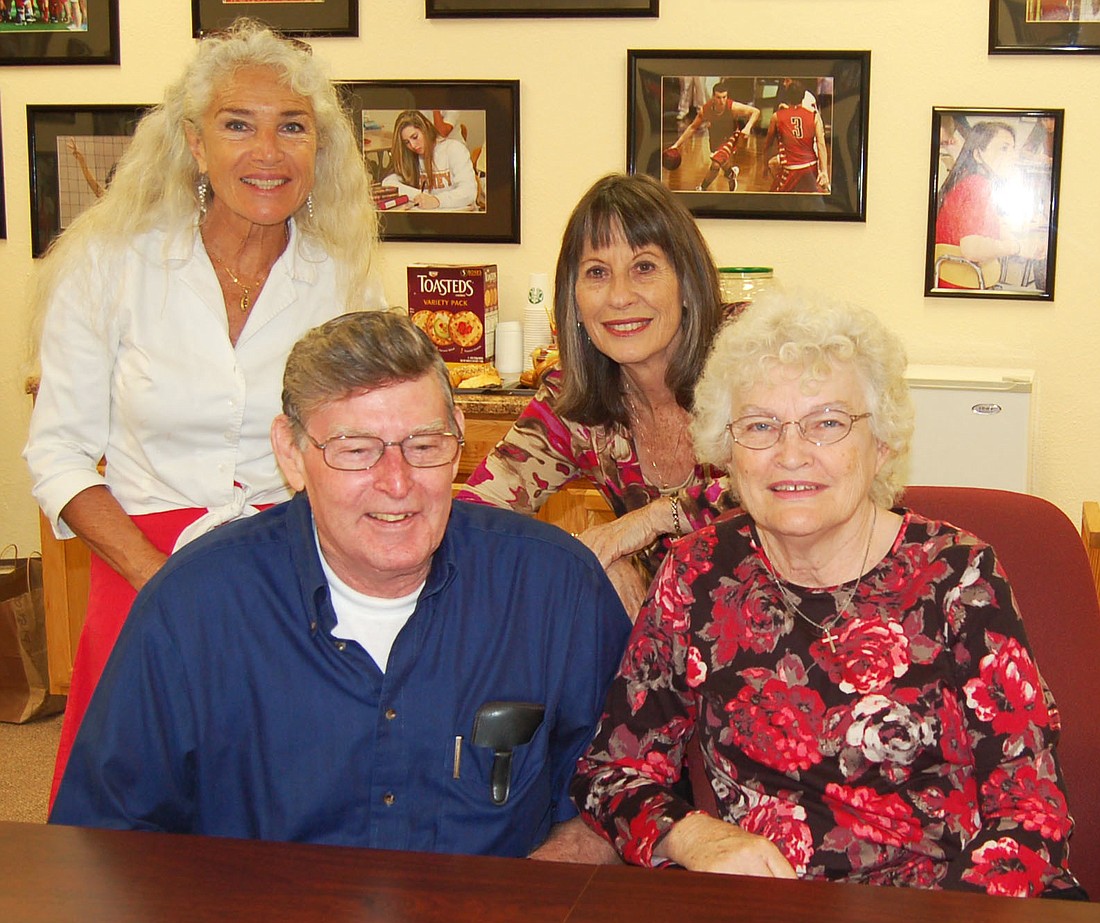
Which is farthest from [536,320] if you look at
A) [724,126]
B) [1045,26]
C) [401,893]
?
[401,893]

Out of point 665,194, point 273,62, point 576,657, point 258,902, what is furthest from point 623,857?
point 273,62

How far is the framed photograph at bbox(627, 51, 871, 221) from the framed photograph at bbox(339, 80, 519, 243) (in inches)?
15.9

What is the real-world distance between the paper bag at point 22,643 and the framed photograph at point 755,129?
228 cm

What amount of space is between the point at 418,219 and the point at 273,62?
187cm

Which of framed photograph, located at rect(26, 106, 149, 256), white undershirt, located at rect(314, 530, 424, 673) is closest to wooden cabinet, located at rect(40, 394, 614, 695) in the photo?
framed photograph, located at rect(26, 106, 149, 256)

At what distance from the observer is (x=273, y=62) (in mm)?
2160

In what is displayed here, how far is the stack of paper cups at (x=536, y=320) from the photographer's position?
152 inches

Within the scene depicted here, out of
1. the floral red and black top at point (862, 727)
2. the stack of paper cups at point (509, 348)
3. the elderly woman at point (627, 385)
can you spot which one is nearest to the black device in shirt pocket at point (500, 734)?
the floral red and black top at point (862, 727)

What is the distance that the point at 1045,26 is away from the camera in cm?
359

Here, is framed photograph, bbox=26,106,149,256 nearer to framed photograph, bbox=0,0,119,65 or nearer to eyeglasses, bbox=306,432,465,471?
framed photograph, bbox=0,0,119,65

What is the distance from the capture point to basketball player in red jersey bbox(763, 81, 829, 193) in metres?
3.75

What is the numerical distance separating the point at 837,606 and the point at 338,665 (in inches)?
25.3

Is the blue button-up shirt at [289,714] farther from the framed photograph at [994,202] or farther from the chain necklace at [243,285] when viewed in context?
the framed photograph at [994,202]

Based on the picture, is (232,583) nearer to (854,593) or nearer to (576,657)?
(576,657)
